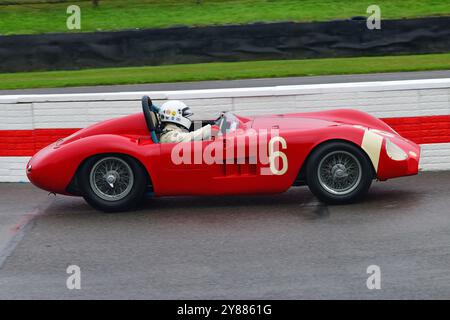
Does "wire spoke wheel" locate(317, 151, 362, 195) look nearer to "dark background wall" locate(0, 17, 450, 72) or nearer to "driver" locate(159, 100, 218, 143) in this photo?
"driver" locate(159, 100, 218, 143)

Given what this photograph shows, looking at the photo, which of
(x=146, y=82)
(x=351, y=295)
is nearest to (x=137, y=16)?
(x=146, y=82)

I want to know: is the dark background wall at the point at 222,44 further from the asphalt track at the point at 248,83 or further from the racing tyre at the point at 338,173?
the racing tyre at the point at 338,173

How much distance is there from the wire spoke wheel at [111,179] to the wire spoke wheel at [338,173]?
1957 mm

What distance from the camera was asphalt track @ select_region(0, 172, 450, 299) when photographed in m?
6.43

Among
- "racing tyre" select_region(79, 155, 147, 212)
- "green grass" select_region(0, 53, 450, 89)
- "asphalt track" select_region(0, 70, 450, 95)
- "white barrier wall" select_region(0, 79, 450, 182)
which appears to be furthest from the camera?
"green grass" select_region(0, 53, 450, 89)

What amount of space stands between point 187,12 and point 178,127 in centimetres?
1787

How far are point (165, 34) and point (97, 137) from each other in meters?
12.6

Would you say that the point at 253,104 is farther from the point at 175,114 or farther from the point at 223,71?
the point at 223,71

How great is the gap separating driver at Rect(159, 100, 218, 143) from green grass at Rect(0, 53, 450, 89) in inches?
413

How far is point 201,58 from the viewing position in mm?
21516

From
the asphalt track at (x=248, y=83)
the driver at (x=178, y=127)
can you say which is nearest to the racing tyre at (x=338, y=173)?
the driver at (x=178, y=127)

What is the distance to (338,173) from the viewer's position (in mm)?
8641

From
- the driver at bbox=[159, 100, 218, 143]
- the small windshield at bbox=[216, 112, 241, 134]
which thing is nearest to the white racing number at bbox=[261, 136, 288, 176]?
the small windshield at bbox=[216, 112, 241, 134]
